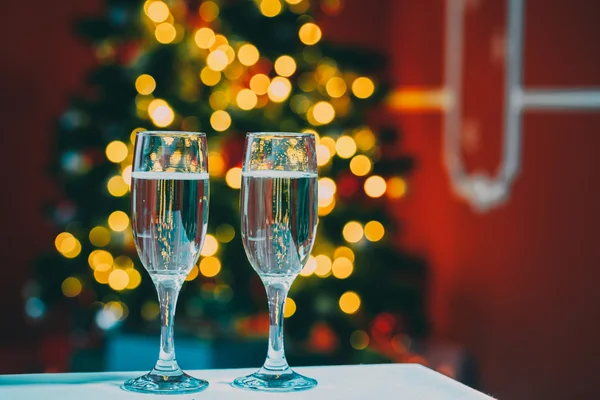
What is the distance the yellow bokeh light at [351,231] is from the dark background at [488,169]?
0.55 meters

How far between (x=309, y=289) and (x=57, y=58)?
2208mm

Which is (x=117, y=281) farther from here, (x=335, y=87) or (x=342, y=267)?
(x=335, y=87)

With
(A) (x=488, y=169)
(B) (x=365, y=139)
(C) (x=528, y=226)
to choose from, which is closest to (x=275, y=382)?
(B) (x=365, y=139)

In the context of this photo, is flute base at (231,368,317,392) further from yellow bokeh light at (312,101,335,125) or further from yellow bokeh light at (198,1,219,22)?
yellow bokeh light at (198,1,219,22)

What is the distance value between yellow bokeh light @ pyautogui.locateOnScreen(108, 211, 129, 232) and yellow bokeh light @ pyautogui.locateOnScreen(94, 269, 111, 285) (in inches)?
6.7

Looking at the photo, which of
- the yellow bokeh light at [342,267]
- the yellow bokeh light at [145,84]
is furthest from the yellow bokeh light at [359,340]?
the yellow bokeh light at [145,84]

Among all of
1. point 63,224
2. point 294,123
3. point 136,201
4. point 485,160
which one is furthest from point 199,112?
point 136,201

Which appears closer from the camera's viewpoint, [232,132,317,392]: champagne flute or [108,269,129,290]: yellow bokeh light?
[232,132,317,392]: champagne flute

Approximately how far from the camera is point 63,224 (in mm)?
3502

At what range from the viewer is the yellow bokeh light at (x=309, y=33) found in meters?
3.42


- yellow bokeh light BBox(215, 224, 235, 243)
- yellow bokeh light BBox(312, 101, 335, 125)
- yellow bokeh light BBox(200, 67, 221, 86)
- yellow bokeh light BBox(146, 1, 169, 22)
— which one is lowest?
yellow bokeh light BBox(215, 224, 235, 243)

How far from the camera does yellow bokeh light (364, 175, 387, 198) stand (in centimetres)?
351

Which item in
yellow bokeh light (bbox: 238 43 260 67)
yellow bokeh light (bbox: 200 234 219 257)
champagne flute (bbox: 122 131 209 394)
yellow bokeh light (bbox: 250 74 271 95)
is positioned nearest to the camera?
champagne flute (bbox: 122 131 209 394)

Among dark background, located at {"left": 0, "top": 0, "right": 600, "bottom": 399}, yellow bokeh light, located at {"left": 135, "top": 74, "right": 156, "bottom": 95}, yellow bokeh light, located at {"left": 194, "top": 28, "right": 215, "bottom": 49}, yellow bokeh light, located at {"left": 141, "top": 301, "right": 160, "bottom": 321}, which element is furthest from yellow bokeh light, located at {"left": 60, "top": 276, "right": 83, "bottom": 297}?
yellow bokeh light, located at {"left": 194, "top": 28, "right": 215, "bottom": 49}
